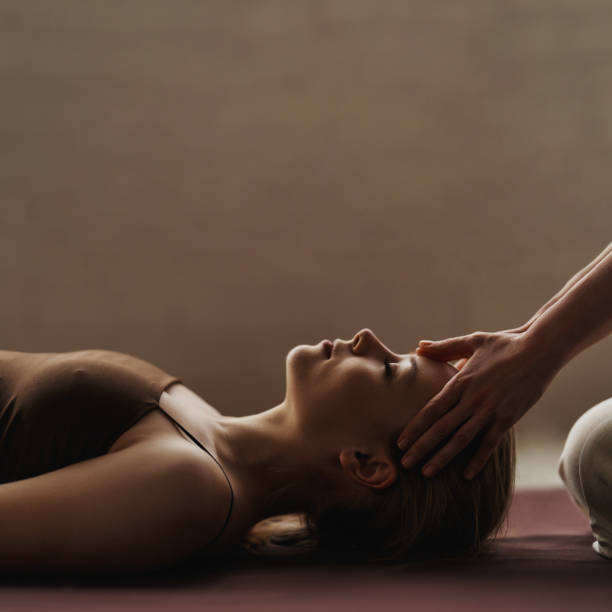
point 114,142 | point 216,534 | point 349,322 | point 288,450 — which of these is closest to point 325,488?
point 288,450

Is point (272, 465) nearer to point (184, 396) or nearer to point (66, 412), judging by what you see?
point (184, 396)

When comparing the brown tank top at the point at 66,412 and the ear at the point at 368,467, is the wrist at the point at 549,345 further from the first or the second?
the brown tank top at the point at 66,412

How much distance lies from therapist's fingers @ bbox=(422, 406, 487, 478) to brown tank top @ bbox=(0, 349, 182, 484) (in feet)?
1.58

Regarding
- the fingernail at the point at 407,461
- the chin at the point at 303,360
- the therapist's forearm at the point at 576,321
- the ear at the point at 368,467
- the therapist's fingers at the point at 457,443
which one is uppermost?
the therapist's forearm at the point at 576,321

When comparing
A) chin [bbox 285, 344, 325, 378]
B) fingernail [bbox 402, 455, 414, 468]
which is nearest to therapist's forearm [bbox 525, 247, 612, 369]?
fingernail [bbox 402, 455, 414, 468]

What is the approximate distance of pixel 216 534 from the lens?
1.34 m

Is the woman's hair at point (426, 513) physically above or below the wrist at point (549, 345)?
below

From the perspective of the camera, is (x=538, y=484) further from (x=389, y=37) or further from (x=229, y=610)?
(x=229, y=610)

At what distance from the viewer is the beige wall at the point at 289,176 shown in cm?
279

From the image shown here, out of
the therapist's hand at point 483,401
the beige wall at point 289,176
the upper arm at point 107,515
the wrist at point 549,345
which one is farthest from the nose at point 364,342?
the beige wall at point 289,176

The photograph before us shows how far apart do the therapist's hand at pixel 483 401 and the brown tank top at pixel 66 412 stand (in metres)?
0.46

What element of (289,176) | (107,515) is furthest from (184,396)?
(289,176)

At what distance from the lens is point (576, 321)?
139 cm

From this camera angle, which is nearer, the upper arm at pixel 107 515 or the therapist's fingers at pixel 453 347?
the upper arm at pixel 107 515
